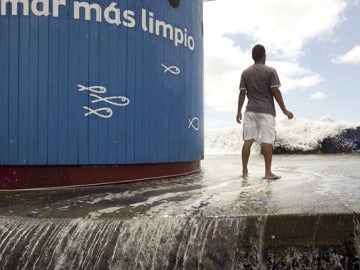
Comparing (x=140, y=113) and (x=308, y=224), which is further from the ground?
(x=140, y=113)

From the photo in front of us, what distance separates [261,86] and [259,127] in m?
0.50

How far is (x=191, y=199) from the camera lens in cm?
368

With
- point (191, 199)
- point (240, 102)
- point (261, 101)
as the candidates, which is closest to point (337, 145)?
point (240, 102)

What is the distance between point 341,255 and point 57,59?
3.48 metres

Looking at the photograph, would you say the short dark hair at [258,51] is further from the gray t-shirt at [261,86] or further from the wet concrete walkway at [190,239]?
the wet concrete walkway at [190,239]

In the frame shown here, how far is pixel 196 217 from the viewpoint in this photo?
294cm

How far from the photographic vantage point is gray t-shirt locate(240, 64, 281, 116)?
5.41 m

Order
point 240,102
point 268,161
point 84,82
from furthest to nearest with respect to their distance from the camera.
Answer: point 240,102 < point 268,161 < point 84,82

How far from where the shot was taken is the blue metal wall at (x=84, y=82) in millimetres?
4863

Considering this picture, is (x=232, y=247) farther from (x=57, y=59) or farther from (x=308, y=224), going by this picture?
(x=57, y=59)

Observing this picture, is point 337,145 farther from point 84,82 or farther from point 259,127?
point 84,82

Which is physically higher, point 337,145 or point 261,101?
point 261,101

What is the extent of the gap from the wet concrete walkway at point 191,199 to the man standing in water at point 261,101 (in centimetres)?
64

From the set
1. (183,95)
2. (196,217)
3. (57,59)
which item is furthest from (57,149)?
(196,217)
